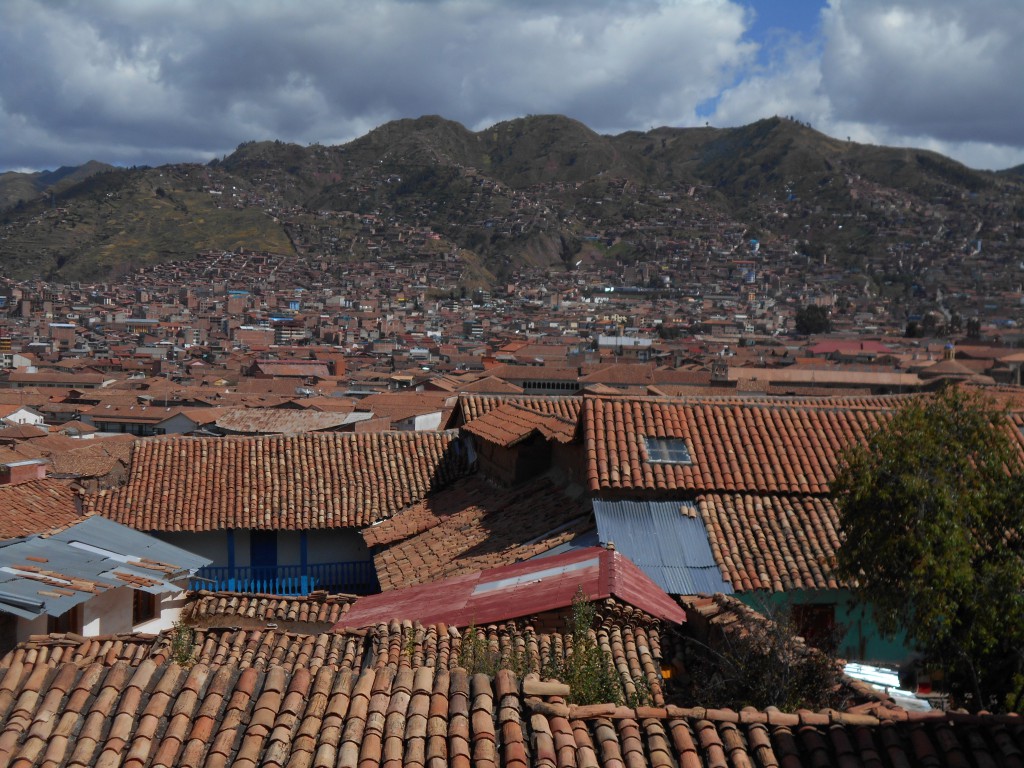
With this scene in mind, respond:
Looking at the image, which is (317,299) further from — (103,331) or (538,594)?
(538,594)

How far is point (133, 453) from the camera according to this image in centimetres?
1566

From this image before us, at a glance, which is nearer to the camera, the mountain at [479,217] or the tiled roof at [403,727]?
the tiled roof at [403,727]

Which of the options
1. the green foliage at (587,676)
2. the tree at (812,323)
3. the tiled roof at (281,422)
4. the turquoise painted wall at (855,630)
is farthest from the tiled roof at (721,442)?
the tree at (812,323)

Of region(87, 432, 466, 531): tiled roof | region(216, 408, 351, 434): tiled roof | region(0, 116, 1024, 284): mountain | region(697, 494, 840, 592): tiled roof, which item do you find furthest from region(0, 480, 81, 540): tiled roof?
region(0, 116, 1024, 284): mountain

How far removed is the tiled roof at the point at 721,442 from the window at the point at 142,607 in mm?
4137

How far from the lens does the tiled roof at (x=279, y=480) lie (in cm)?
1413

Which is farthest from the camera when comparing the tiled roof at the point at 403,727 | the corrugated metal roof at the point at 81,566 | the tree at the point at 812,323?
the tree at the point at 812,323

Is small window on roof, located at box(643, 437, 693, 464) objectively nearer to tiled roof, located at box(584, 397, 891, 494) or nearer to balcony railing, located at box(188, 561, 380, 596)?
tiled roof, located at box(584, 397, 891, 494)

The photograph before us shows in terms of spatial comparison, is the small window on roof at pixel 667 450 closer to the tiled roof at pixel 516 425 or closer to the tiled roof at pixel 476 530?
the tiled roof at pixel 476 530

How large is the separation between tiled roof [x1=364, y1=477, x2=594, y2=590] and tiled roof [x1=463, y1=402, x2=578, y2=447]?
578mm

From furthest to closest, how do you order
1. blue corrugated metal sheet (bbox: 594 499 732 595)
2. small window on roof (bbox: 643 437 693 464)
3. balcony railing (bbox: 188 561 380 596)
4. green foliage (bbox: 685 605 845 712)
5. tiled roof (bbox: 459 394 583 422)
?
tiled roof (bbox: 459 394 583 422)
balcony railing (bbox: 188 561 380 596)
small window on roof (bbox: 643 437 693 464)
blue corrugated metal sheet (bbox: 594 499 732 595)
green foliage (bbox: 685 605 845 712)

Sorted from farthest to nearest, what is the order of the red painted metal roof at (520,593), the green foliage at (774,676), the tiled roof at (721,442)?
the tiled roof at (721,442) → the red painted metal roof at (520,593) → the green foliage at (774,676)

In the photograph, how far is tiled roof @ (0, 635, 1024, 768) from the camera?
3748mm

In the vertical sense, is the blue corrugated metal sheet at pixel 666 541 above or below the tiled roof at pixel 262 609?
above
